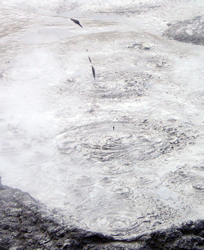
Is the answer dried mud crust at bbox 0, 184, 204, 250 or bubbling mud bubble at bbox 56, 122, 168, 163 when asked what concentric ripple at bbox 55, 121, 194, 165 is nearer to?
bubbling mud bubble at bbox 56, 122, 168, 163

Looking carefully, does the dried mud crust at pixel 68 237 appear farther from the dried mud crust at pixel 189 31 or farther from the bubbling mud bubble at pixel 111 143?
the dried mud crust at pixel 189 31

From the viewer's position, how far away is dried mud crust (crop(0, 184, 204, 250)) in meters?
1.65

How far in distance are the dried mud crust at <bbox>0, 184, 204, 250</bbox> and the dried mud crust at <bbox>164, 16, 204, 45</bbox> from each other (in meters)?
3.57

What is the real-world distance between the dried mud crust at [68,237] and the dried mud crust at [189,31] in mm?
3572

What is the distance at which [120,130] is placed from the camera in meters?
2.80

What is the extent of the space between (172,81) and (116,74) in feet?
2.15

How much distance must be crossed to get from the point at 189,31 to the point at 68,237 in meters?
4.15

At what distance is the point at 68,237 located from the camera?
5.57ft

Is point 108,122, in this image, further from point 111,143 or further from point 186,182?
point 186,182

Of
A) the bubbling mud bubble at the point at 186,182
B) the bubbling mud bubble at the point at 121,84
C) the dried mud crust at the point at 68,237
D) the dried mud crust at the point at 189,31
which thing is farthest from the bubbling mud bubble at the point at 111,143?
the dried mud crust at the point at 189,31

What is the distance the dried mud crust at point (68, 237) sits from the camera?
165cm

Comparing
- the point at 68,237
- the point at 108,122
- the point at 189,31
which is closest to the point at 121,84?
the point at 108,122

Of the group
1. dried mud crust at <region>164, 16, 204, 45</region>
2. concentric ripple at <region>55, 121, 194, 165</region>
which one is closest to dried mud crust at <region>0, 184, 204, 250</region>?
concentric ripple at <region>55, 121, 194, 165</region>

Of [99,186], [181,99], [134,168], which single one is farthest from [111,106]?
[99,186]
